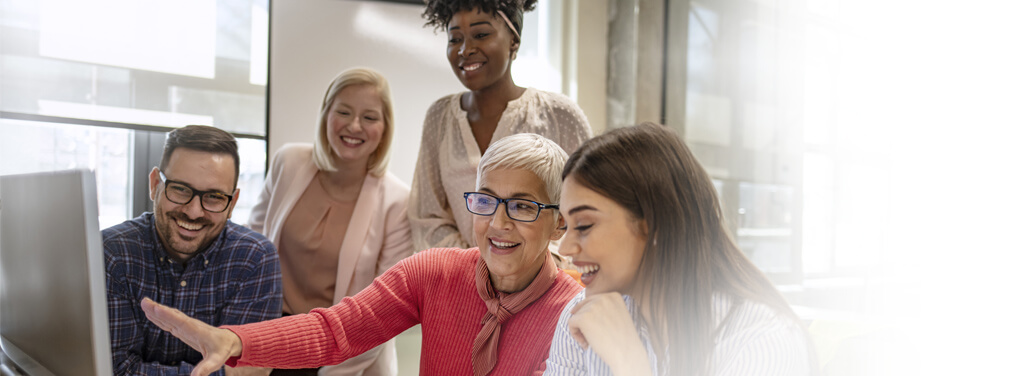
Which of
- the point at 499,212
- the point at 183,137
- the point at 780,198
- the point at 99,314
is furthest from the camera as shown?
the point at 780,198

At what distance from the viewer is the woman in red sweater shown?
1.18 meters

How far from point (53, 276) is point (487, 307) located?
A: 68 cm

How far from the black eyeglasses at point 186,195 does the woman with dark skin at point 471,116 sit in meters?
0.65

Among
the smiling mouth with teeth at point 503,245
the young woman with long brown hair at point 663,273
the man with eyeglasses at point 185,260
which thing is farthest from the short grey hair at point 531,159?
the man with eyeglasses at point 185,260

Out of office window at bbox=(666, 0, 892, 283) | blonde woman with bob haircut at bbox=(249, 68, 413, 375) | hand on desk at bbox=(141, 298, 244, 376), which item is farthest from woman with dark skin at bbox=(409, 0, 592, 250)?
office window at bbox=(666, 0, 892, 283)

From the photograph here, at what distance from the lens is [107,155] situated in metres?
2.93

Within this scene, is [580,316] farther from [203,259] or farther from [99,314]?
[203,259]

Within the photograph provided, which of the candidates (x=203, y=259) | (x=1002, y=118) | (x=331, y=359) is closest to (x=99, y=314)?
(x=331, y=359)

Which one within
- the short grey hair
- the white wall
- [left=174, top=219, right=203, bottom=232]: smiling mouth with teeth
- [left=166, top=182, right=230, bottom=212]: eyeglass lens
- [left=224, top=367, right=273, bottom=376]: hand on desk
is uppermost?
the white wall

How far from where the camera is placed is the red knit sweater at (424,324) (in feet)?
3.87

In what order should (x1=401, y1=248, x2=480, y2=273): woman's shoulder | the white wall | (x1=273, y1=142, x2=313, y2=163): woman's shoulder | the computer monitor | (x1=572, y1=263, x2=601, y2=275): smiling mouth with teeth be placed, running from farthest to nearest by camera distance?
the white wall < (x1=273, y1=142, x2=313, y2=163): woman's shoulder < (x1=401, y1=248, x2=480, y2=273): woman's shoulder < (x1=572, y1=263, x2=601, y2=275): smiling mouth with teeth < the computer monitor

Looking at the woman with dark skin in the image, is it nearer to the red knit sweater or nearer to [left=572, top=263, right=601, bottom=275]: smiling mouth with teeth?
the red knit sweater

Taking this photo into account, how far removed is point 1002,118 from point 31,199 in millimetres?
2336

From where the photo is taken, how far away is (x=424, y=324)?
52.8 inches
